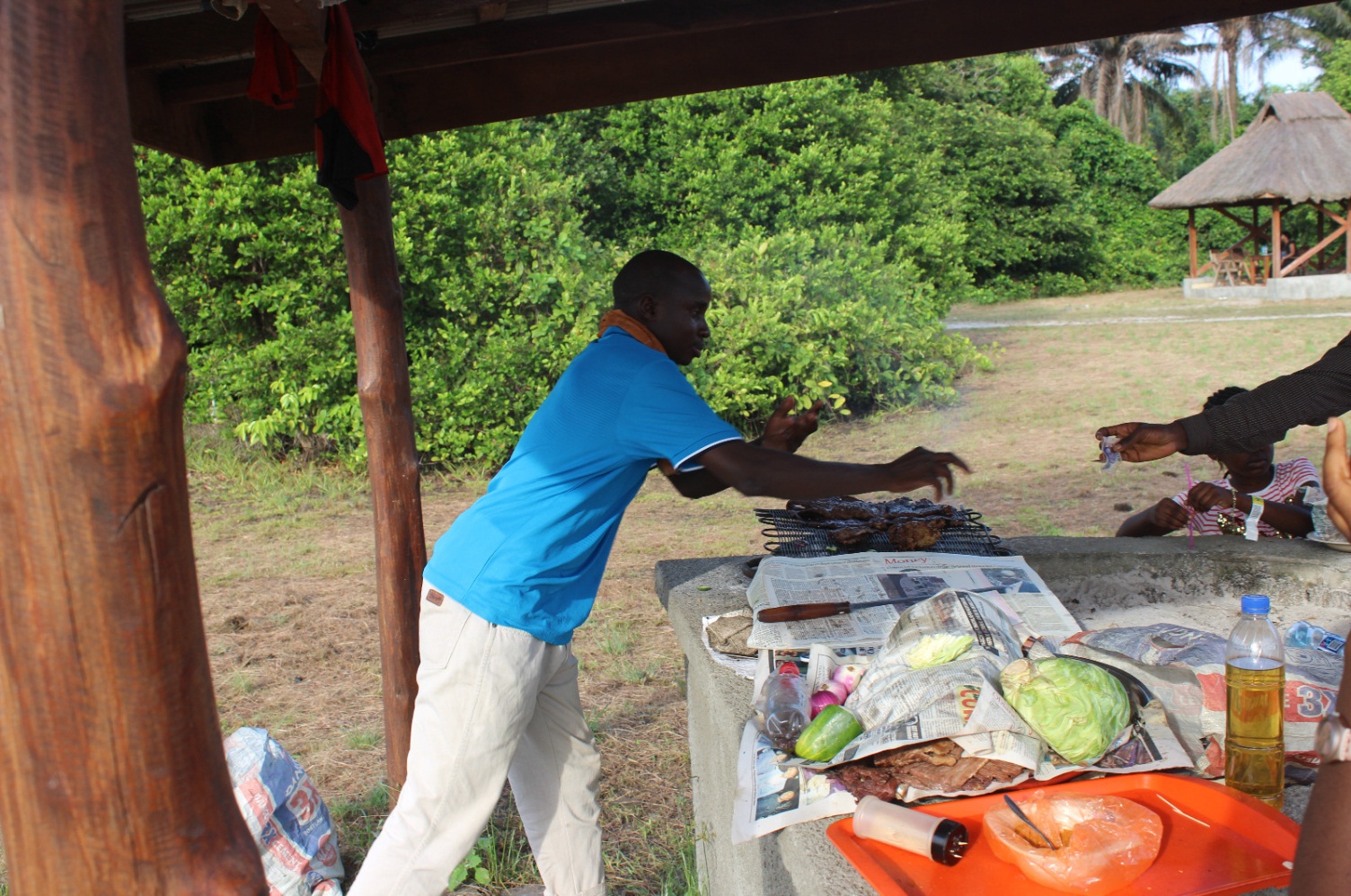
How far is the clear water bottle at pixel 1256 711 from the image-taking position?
6.75 feet

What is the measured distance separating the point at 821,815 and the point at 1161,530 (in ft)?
9.82

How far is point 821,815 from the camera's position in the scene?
212 centimetres

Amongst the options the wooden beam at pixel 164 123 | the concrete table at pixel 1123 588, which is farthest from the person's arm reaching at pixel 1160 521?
the wooden beam at pixel 164 123

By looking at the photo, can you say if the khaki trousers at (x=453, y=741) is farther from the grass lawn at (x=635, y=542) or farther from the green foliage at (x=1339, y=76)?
the green foliage at (x=1339, y=76)

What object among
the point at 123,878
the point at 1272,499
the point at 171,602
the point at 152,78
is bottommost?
the point at 1272,499

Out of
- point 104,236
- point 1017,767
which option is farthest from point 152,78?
point 1017,767

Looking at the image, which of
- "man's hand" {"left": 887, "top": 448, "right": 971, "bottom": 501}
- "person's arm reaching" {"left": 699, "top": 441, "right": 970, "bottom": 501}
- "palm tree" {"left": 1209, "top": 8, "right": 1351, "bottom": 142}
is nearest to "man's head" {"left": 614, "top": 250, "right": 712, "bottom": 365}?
"person's arm reaching" {"left": 699, "top": 441, "right": 970, "bottom": 501}

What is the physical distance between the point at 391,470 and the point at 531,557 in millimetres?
1343

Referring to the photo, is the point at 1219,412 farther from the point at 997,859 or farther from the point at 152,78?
the point at 152,78

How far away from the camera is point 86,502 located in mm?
1084

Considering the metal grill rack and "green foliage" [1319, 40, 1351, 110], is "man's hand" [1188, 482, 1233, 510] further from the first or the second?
"green foliage" [1319, 40, 1351, 110]

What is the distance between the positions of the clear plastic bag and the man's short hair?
1.46 metres

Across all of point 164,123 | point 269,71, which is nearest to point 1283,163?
point 164,123

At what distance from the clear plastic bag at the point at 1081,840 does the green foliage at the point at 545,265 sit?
24.6 feet
